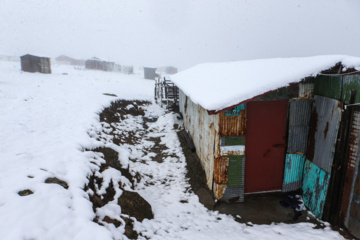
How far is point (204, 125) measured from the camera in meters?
7.22

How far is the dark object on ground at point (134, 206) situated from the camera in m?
5.14

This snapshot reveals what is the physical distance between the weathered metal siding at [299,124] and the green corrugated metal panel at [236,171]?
160 cm

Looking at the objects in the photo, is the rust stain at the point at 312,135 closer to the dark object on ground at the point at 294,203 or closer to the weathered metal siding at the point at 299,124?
the weathered metal siding at the point at 299,124

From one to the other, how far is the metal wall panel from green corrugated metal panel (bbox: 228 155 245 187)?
4.92ft

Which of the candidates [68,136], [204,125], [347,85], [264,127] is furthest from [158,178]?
[347,85]

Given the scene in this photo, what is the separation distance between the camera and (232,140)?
19.1 feet

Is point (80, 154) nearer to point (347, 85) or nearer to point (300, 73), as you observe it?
point (300, 73)

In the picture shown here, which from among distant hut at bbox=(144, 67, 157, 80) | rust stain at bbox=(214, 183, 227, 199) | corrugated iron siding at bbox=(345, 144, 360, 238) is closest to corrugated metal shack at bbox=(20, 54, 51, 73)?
distant hut at bbox=(144, 67, 157, 80)

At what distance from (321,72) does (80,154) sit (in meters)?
7.23

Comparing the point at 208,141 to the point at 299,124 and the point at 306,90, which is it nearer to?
the point at 299,124

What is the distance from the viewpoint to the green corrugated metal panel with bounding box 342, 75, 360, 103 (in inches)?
176

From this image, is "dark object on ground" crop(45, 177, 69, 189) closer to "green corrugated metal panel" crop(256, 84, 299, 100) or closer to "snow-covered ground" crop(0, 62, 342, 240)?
"snow-covered ground" crop(0, 62, 342, 240)

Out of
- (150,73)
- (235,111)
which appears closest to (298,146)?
(235,111)

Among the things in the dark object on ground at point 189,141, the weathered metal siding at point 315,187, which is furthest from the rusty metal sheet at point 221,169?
the dark object on ground at point 189,141
